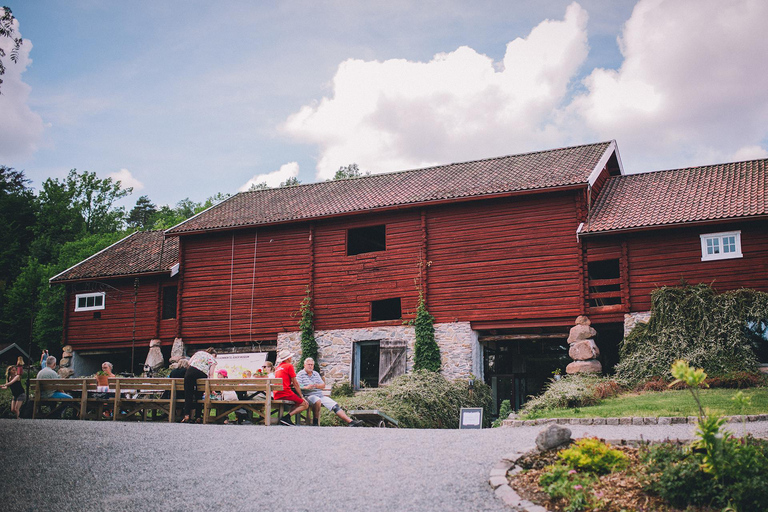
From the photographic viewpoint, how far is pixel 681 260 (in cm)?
2062

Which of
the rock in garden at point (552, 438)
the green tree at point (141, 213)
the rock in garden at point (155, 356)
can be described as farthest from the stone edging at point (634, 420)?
the green tree at point (141, 213)

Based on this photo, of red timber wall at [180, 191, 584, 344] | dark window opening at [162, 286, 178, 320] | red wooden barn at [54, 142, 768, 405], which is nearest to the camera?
red wooden barn at [54, 142, 768, 405]

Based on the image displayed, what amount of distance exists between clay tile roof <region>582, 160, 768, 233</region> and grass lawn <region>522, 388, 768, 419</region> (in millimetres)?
5662

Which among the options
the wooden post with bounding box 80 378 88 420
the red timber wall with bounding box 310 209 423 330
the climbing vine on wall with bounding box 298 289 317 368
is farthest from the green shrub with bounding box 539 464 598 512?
the climbing vine on wall with bounding box 298 289 317 368

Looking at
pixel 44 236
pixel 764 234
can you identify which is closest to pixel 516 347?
pixel 764 234

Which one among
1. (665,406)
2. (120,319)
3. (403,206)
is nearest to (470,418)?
(665,406)

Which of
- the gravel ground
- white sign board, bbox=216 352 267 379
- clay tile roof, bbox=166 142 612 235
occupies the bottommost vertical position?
the gravel ground

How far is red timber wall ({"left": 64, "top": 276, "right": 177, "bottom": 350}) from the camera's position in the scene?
29.0 metres

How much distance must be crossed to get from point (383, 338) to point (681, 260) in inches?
388

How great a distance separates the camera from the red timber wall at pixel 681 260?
64.7 ft

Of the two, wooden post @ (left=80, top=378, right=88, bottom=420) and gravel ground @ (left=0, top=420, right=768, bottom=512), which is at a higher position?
wooden post @ (left=80, top=378, right=88, bottom=420)

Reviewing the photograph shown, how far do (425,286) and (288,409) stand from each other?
10087 millimetres

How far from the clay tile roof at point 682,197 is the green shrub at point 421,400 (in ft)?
20.9

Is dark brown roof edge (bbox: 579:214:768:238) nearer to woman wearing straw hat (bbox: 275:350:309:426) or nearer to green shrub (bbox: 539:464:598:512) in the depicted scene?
woman wearing straw hat (bbox: 275:350:309:426)
